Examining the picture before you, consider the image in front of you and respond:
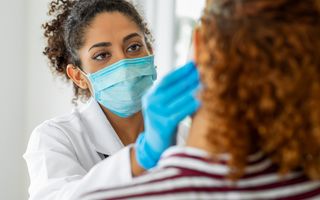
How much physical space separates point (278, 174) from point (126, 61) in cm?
87

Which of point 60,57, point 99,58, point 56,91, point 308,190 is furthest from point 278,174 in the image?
point 56,91

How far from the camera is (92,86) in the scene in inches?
64.0

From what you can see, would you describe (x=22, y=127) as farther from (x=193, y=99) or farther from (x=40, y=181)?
(x=193, y=99)

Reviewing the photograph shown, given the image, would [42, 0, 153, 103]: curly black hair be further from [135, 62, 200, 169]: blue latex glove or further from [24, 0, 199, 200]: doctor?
[135, 62, 200, 169]: blue latex glove

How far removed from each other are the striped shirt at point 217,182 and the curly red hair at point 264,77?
0.08 feet

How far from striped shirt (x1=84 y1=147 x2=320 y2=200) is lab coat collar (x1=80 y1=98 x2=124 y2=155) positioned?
2.67 feet

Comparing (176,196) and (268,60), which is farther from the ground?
(268,60)

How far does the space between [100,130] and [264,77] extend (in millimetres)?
988

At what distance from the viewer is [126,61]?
153 centimetres

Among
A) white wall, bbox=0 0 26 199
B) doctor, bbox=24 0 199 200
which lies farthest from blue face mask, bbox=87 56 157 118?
white wall, bbox=0 0 26 199

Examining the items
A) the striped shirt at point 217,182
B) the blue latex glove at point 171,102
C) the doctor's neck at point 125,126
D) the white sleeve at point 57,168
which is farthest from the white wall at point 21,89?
the striped shirt at point 217,182

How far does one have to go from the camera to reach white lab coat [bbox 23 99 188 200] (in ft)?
4.41

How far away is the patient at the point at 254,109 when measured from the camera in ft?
2.30

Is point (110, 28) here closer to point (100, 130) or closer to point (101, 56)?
point (101, 56)
